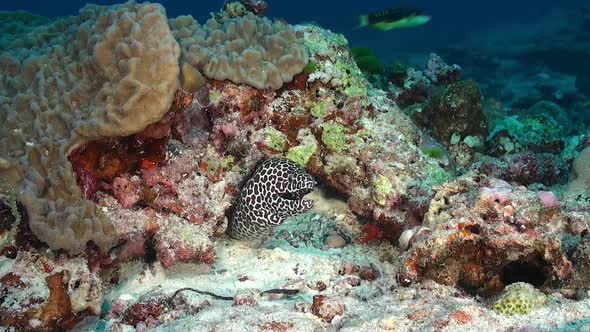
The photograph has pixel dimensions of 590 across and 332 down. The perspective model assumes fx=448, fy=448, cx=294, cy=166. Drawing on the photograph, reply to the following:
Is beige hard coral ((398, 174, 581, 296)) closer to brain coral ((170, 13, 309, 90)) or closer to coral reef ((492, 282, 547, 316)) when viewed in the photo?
coral reef ((492, 282, 547, 316))

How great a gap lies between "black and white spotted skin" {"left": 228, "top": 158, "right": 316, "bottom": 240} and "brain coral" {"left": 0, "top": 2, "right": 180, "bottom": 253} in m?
1.42

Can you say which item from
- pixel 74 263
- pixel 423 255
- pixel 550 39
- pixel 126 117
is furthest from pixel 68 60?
pixel 550 39

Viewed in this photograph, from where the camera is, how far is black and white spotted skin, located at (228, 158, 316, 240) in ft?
16.9

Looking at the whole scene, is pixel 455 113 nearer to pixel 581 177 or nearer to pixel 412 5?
pixel 581 177

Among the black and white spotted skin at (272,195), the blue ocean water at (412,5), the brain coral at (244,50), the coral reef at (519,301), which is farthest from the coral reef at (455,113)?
the blue ocean water at (412,5)

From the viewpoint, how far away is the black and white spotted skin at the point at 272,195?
203 inches

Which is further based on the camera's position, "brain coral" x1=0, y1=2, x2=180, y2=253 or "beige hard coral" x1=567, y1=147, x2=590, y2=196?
"beige hard coral" x1=567, y1=147, x2=590, y2=196

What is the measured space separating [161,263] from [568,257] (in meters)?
3.94

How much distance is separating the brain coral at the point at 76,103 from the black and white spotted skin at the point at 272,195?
4.67ft

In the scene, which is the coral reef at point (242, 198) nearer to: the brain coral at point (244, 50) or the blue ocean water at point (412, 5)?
the brain coral at point (244, 50)

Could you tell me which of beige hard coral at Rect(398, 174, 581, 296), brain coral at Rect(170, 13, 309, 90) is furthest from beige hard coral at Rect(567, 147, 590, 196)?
brain coral at Rect(170, 13, 309, 90)

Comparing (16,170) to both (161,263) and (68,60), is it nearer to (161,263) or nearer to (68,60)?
(68,60)

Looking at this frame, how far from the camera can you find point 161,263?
16.2 ft

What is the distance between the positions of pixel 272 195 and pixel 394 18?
4.81 m
